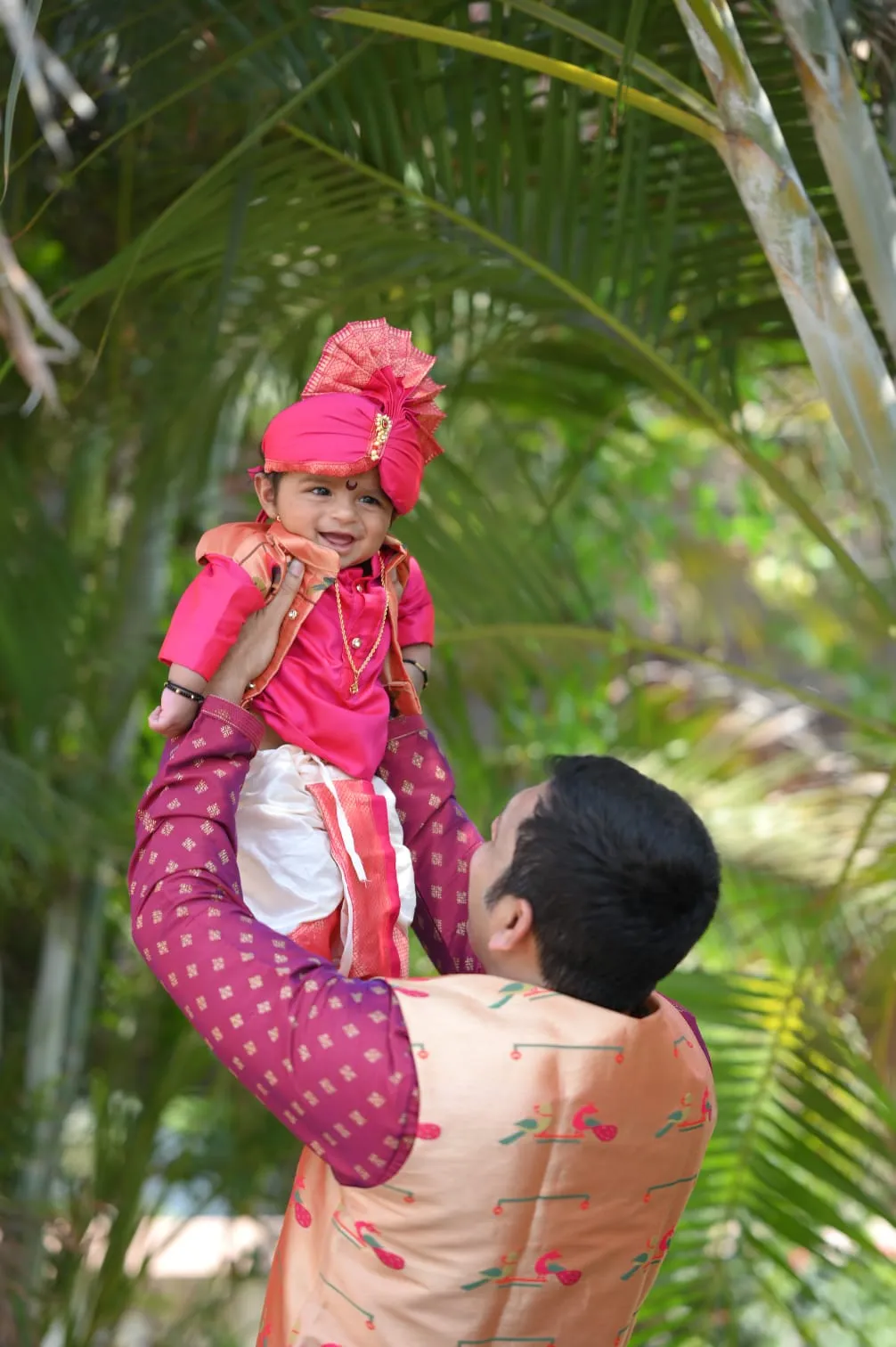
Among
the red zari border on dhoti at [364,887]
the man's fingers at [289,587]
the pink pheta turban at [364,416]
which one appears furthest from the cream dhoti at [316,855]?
the pink pheta turban at [364,416]

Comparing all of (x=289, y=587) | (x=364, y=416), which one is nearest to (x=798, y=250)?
(x=364, y=416)

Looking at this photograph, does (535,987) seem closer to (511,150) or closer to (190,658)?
(190,658)

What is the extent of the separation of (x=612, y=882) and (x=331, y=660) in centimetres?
28

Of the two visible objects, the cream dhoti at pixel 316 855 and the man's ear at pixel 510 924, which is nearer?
the man's ear at pixel 510 924

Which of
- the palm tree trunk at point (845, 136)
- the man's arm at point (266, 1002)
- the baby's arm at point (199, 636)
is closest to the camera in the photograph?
the man's arm at point (266, 1002)

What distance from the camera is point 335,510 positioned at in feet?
3.30

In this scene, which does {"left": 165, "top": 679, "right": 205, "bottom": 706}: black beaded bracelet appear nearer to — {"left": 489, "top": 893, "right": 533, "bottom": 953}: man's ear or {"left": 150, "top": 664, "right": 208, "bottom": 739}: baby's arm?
{"left": 150, "top": 664, "right": 208, "bottom": 739}: baby's arm

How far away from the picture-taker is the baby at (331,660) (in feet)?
3.25

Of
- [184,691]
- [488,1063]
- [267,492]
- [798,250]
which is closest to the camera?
[488,1063]

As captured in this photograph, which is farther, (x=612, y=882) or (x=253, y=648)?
(x=253, y=648)

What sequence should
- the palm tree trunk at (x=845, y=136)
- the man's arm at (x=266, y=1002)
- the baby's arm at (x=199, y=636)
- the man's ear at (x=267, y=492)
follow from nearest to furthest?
1. the man's arm at (x=266, y=1002)
2. the baby's arm at (x=199, y=636)
3. the man's ear at (x=267, y=492)
4. the palm tree trunk at (x=845, y=136)

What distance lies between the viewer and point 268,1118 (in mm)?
2682

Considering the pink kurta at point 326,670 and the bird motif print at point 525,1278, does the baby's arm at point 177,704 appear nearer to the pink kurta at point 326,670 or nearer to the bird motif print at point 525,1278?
the pink kurta at point 326,670

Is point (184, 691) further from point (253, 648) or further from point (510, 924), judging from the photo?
point (510, 924)
